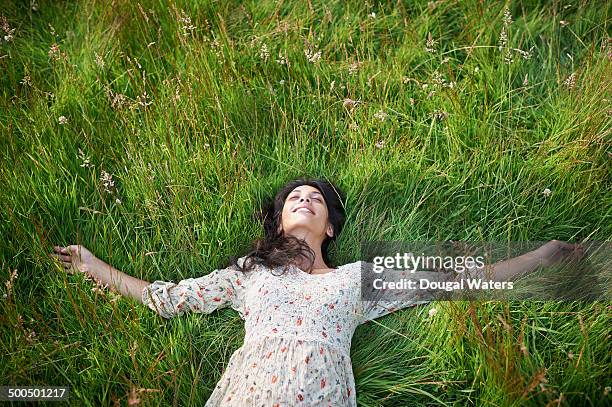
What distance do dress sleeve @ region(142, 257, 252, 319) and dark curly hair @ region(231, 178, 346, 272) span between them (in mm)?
102

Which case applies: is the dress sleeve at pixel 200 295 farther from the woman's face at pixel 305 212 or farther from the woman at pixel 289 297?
the woman's face at pixel 305 212

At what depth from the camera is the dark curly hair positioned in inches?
171

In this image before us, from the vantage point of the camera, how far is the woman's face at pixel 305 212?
446 cm

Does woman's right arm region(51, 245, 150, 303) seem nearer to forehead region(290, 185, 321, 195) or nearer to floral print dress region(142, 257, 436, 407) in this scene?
floral print dress region(142, 257, 436, 407)

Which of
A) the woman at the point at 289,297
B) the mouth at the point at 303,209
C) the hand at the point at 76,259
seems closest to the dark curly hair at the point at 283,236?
the woman at the point at 289,297

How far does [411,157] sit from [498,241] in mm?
740

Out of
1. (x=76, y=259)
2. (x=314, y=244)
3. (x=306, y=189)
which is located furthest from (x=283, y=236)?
(x=76, y=259)

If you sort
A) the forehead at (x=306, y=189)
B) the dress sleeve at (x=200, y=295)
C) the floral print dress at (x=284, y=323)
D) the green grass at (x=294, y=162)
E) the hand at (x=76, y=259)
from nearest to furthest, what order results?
the floral print dress at (x=284, y=323), the green grass at (x=294, y=162), the dress sleeve at (x=200, y=295), the hand at (x=76, y=259), the forehead at (x=306, y=189)

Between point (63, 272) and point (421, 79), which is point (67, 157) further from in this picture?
point (421, 79)

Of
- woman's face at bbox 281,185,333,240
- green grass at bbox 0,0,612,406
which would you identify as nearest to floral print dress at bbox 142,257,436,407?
green grass at bbox 0,0,612,406

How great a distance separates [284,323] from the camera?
12.9 feet

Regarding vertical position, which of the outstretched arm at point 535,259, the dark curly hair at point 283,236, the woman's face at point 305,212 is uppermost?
the woman's face at point 305,212

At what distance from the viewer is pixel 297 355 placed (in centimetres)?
380

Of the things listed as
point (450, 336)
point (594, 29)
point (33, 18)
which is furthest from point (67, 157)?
point (594, 29)
